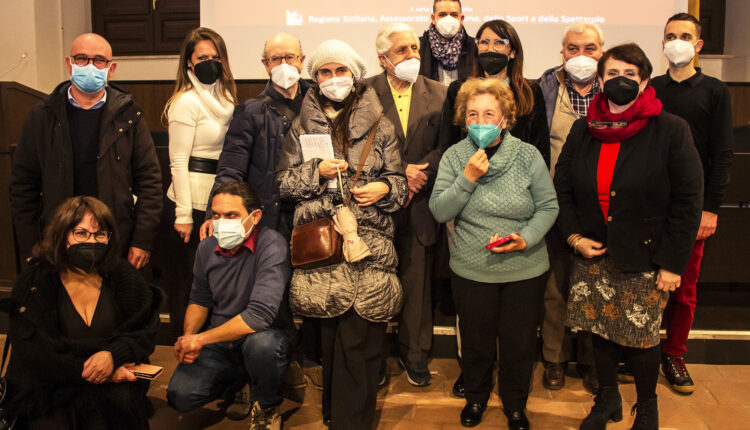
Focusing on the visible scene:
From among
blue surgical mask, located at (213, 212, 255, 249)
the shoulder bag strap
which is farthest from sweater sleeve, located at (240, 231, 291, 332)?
the shoulder bag strap

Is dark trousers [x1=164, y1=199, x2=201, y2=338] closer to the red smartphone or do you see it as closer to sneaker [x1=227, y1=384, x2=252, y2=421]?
sneaker [x1=227, y1=384, x2=252, y2=421]

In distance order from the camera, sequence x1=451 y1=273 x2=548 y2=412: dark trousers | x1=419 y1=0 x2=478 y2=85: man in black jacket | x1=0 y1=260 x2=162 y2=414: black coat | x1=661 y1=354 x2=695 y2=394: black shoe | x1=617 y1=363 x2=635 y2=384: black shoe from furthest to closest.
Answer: x1=419 y1=0 x2=478 y2=85: man in black jacket
x1=617 y1=363 x2=635 y2=384: black shoe
x1=661 y1=354 x2=695 y2=394: black shoe
x1=451 y1=273 x2=548 y2=412: dark trousers
x1=0 y1=260 x2=162 y2=414: black coat

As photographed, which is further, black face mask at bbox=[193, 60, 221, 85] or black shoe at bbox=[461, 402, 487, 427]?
black face mask at bbox=[193, 60, 221, 85]

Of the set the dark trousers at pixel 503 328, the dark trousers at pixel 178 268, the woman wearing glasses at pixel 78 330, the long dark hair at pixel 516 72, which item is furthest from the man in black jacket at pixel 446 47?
the woman wearing glasses at pixel 78 330

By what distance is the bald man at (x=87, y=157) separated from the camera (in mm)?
2711

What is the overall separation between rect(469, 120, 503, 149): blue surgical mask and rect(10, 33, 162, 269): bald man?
1.56 metres

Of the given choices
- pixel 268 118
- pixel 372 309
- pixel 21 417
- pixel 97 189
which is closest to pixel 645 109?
pixel 372 309

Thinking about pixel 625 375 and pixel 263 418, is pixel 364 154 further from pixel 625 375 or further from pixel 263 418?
pixel 625 375

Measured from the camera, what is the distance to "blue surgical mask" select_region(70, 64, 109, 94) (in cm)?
271

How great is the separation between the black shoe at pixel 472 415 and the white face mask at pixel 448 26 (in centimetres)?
189

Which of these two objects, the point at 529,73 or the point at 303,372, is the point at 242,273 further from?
the point at 529,73

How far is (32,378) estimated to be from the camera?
215cm

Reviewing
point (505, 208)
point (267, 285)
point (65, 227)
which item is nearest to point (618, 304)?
point (505, 208)

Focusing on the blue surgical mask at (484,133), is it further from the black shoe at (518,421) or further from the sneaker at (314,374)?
the sneaker at (314,374)
